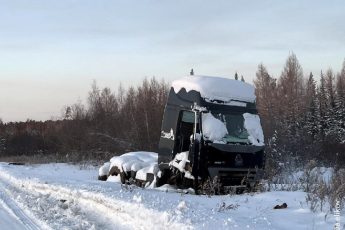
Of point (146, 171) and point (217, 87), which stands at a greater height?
point (217, 87)

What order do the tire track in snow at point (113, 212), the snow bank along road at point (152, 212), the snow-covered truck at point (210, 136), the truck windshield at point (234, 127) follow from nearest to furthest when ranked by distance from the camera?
the snow bank along road at point (152, 212)
the tire track in snow at point (113, 212)
the snow-covered truck at point (210, 136)
the truck windshield at point (234, 127)

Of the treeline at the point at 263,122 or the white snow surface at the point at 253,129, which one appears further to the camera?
the treeline at the point at 263,122

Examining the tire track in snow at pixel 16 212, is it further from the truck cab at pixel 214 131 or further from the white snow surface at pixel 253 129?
the white snow surface at pixel 253 129

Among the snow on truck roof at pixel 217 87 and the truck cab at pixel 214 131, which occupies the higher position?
the snow on truck roof at pixel 217 87

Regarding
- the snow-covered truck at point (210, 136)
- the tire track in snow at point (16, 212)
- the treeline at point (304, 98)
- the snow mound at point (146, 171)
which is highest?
the treeline at point (304, 98)

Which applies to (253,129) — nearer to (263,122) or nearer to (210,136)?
(210,136)

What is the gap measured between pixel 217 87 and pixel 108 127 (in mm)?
38409

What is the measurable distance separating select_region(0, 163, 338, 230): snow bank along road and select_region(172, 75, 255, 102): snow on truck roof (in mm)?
2813

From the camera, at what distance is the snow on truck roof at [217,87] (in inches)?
517

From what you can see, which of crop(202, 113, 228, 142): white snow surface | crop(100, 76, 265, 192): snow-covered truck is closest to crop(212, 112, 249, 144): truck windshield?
crop(100, 76, 265, 192): snow-covered truck

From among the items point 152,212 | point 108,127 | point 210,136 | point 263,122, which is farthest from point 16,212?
point 108,127

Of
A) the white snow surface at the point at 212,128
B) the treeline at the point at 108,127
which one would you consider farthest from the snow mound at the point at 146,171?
the treeline at the point at 108,127

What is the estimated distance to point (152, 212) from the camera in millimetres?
8023

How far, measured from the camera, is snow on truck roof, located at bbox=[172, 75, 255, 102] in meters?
13.1
